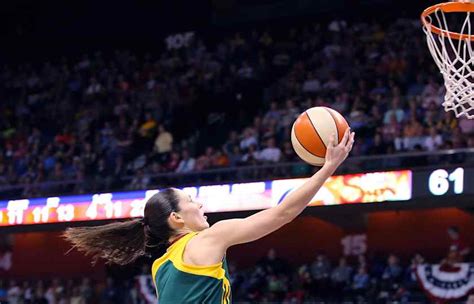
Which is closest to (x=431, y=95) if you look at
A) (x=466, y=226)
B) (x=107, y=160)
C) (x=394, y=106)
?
(x=394, y=106)

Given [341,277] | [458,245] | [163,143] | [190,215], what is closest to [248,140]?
[163,143]

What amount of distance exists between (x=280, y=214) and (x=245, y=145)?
10.7 meters

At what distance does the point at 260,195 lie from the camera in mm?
12594

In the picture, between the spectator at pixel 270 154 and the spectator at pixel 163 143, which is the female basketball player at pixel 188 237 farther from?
the spectator at pixel 163 143

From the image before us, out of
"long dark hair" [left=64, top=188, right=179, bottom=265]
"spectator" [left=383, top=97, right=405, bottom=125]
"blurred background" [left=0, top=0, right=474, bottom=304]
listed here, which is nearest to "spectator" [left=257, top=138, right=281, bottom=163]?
"blurred background" [left=0, top=0, right=474, bottom=304]

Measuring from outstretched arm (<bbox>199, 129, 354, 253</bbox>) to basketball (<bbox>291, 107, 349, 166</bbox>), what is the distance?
1.59ft

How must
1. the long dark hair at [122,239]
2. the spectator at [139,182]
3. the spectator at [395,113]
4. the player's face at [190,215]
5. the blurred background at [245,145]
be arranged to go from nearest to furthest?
the player's face at [190,215] → the long dark hair at [122,239] → the blurred background at [245,145] → the spectator at [395,113] → the spectator at [139,182]

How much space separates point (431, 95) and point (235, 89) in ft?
15.3

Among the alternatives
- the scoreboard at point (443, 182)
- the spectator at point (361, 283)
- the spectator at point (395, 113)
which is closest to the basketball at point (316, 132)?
the scoreboard at point (443, 182)

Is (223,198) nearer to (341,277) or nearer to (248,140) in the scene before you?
(248,140)

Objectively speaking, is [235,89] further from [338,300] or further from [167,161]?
[338,300]

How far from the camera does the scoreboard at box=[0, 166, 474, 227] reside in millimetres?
11383

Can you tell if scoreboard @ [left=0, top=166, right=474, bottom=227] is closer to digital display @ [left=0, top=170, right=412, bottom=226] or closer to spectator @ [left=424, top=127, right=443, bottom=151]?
digital display @ [left=0, top=170, right=412, bottom=226]

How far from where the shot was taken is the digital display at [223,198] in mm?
11812
